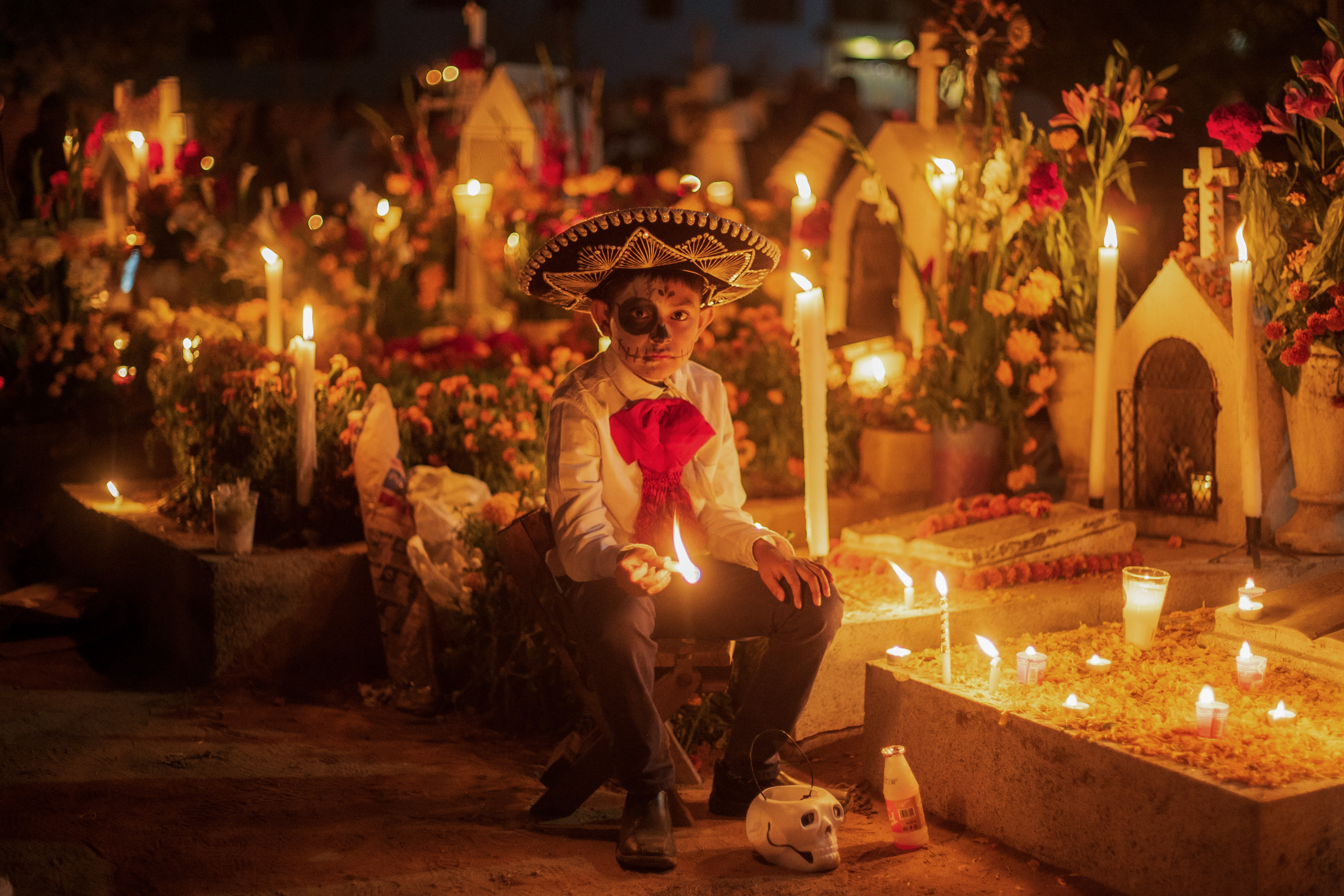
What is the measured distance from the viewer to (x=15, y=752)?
4.14 meters

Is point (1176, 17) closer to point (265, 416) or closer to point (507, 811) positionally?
point (265, 416)

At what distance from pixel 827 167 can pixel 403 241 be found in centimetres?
282

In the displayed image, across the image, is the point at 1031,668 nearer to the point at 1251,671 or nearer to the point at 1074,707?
the point at 1074,707

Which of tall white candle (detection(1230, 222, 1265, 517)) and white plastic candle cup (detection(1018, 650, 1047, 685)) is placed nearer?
white plastic candle cup (detection(1018, 650, 1047, 685))

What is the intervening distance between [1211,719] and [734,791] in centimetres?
126

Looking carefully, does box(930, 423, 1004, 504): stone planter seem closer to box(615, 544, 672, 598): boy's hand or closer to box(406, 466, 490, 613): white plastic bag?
box(406, 466, 490, 613): white plastic bag

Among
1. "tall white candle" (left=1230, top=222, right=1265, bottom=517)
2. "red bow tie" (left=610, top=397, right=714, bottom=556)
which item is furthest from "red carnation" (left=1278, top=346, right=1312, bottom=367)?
"red bow tie" (left=610, top=397, right=714, bottom=556)

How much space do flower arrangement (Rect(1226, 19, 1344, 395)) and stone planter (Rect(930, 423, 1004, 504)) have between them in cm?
113

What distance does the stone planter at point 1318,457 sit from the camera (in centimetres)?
483

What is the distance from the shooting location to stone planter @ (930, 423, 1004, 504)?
562 centimetres

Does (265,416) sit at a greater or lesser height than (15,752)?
greater

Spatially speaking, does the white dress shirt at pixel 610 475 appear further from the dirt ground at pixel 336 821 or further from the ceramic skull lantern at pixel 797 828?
the dirt ground at pixel 336 821

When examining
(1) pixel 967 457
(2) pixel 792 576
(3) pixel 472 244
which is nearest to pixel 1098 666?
(2) pixel 792 576

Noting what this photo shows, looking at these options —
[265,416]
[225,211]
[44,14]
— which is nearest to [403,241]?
[225,211]
